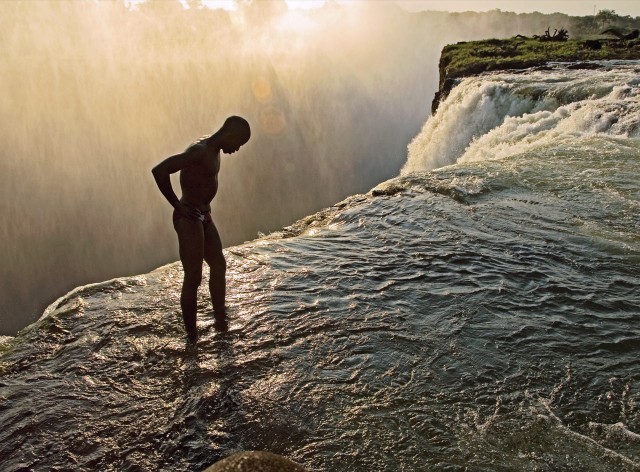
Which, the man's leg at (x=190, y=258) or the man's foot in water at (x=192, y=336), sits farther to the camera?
the man's foot in water at (x=192, y=336)

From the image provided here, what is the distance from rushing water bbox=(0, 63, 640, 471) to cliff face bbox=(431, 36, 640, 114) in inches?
712

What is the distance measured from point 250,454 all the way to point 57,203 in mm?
49991

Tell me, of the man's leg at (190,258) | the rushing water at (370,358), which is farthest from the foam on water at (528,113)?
the man's leg at (190,258)

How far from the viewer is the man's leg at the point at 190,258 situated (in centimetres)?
498

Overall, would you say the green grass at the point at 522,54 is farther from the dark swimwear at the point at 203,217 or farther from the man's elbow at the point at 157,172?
the man's elbow at the point at 157,172

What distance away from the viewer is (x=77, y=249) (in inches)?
1769

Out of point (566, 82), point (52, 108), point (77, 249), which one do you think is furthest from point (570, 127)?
point (52, 108)

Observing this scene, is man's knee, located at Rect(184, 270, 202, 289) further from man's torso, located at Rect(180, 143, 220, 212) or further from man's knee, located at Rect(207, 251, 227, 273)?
man's torso, located at Rect(180, 143, 220, 212)

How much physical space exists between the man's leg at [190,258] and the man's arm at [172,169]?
0.13 metres

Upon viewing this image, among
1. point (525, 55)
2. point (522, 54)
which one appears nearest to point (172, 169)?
point (525, 55)

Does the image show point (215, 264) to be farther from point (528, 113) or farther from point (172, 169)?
point (528, 113)

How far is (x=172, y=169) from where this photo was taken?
4797mm

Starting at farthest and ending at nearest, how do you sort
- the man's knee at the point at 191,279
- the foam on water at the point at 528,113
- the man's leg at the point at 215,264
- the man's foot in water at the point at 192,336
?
the foam on water at the point at 528,113 < the man's leg at the point at 215,264 < the man's foot in water at the point at 192,336 < the man's knee at the point at 191,279

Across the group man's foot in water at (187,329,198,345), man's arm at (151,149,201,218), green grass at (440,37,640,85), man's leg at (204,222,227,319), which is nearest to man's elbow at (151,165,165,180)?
man's arm at (151,149,201,218)
